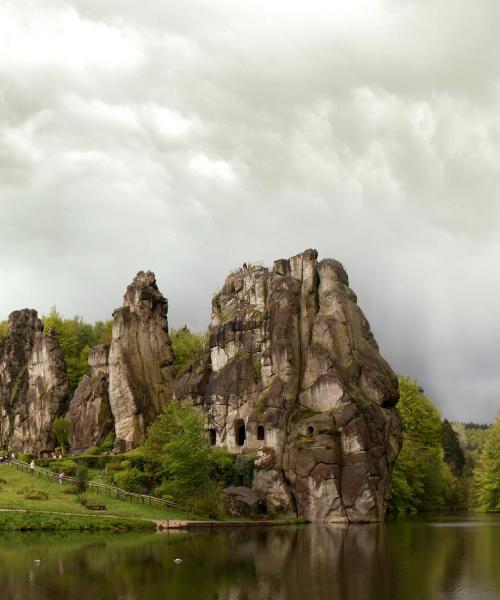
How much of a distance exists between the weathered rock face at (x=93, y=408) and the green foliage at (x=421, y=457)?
44509mm

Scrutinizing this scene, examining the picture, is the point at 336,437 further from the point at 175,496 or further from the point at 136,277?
the point at 136,277

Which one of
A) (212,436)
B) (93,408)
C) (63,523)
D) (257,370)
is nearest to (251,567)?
(63,523)

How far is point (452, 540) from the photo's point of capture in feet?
182

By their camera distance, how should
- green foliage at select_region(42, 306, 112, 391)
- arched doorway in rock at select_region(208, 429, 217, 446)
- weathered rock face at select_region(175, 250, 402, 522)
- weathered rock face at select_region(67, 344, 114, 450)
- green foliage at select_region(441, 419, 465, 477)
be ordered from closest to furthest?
1. weathered rock face at select_region(175, 250, 402, 522)
2. arched doorway in rock at select_region(208, 429, 217, 446)
3. weathered rock face at select_region(67, 344, 114, 450)
4. green foliage at select_region(42, 306, 112, 391)
5. green foliage at select_region(441, 419, 465, 477)

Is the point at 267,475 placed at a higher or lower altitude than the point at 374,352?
lower

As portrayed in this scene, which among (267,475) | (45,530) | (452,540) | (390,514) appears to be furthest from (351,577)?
(390,514)

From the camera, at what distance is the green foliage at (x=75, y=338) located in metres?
130

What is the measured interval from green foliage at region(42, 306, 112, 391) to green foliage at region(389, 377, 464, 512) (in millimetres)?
55290

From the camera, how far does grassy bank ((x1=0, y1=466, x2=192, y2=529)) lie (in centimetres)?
5859

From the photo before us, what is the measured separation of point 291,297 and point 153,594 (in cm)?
6339

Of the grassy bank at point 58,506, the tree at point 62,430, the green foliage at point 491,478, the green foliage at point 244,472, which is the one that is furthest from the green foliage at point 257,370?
the green foliage at point 491,478

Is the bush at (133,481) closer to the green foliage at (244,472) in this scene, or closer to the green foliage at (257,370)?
the green foliage at (244,472)

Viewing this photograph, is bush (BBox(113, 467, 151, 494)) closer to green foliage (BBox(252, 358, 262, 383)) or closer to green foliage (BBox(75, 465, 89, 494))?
green foliage (BBox(75, 465, 89, 494))

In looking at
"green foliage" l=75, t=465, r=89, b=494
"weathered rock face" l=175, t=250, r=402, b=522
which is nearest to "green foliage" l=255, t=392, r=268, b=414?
"weathered rock face" l=175, t=250, r=402, b=522
